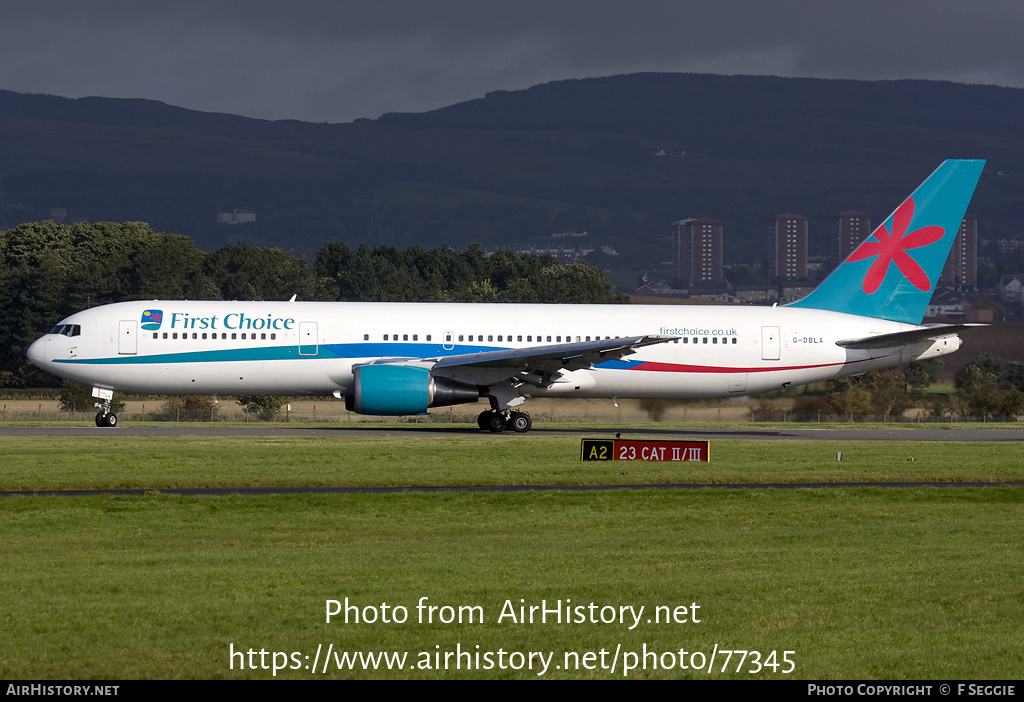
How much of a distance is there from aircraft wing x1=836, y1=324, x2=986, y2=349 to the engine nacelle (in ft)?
44.8

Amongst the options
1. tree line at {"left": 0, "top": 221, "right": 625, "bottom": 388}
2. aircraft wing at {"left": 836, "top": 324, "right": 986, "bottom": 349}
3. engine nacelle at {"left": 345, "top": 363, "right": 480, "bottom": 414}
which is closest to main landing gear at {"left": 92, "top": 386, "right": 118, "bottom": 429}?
engine nacelle at {"left": 345, "top": 363, "right": 480, "bottom": 414}

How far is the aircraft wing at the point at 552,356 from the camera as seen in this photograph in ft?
120

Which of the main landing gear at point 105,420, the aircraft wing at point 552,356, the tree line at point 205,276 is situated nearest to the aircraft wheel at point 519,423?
the aircraft wing at point 552,356

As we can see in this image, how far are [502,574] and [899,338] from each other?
96.7 feet

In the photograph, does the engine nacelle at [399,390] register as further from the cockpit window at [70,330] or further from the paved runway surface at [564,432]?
the cockpit window at [70,330]

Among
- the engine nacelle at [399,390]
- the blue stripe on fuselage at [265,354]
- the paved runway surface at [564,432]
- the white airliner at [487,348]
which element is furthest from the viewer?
the blue stripe on fuselage at [265,354]

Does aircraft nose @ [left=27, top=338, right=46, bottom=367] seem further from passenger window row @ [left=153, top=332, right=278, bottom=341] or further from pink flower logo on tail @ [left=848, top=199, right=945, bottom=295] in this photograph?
pink flower logo on tail @ [left=848, top=199, right=945, bottom=295]

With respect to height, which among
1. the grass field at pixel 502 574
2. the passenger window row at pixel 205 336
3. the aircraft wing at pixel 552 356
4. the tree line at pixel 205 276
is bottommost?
the grass field at pixel 502 574

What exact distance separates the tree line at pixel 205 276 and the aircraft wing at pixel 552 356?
53.6 metres

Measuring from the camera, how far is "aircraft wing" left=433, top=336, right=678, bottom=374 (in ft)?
120

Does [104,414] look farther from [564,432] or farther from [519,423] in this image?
[564,432]

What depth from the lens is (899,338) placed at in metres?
40.9

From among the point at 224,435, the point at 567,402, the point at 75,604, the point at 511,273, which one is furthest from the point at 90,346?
the point at 511,273

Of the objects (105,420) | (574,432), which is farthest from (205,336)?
(574,432)
